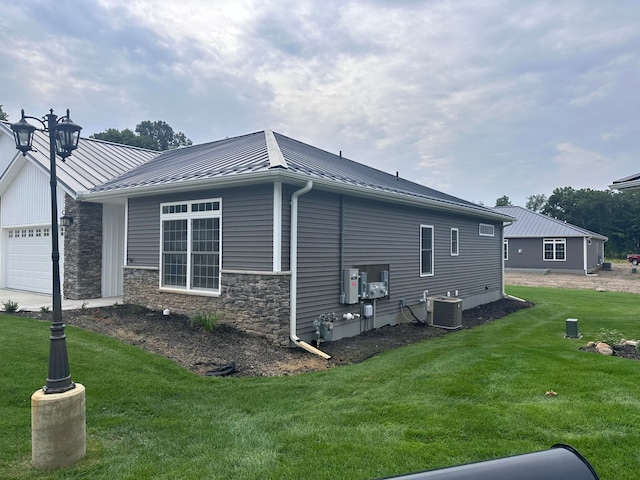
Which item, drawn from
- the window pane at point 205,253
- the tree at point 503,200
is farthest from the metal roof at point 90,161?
the tree at point 503,200

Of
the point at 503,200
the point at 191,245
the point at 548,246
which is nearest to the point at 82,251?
the point at 191,245

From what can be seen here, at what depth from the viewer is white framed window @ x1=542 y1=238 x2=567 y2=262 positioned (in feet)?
95.3

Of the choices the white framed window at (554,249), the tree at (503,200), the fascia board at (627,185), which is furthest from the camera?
the tree at (503,200)

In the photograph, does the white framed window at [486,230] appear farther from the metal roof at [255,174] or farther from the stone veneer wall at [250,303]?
the stone veneer wall at [250,303]

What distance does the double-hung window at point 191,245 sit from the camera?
826 cm

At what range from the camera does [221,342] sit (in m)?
7.05

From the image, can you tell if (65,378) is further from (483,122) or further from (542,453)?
(483,122)

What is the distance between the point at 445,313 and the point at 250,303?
5393 mm

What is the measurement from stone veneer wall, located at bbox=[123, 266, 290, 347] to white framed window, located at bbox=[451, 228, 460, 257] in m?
7.40

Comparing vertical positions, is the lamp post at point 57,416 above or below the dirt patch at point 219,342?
above

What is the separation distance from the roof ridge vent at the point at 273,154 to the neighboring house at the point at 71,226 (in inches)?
202

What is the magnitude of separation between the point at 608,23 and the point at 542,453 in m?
11.6

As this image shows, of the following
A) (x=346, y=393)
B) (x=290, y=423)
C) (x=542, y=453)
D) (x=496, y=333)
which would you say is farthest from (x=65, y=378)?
(x=496, y=333)

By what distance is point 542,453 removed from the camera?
1544 millimetres
